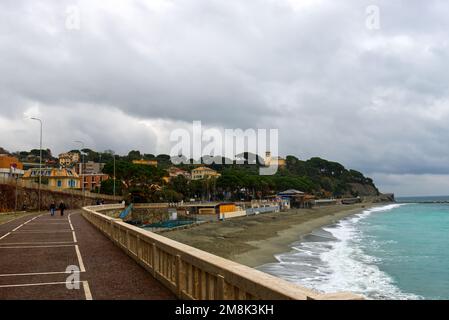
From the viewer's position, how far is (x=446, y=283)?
22453mm

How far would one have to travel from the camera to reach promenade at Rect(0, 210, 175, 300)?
833 centimetres

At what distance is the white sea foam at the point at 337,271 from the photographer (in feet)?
64.8

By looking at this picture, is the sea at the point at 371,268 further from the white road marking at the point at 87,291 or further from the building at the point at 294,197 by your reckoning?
the building at the point at 294,197

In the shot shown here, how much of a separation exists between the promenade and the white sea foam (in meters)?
10.2

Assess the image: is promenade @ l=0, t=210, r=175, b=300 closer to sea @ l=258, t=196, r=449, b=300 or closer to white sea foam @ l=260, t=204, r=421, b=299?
white sea foam @ l=260, t=204, r=421, b=299

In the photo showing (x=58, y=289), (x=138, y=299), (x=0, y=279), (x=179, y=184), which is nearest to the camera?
(x=138, y=299)

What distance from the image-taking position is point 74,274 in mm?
10422

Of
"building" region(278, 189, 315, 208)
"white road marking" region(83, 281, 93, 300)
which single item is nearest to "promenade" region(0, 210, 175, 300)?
"white road marking" region(83, 281, 93, 300)

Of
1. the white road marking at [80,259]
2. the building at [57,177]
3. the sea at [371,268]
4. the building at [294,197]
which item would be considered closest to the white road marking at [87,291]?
the white road marking at [80,259]

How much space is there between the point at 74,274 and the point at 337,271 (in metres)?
17.6

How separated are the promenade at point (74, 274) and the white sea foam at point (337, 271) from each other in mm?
10191
